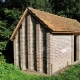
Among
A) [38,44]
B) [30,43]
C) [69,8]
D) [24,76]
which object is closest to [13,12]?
[30,43]

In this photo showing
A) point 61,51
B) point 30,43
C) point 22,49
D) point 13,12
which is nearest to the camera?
point 30,43

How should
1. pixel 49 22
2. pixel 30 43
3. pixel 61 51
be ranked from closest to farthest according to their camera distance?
pixel 30 43 < pixel 49 22 < pixel 61 51

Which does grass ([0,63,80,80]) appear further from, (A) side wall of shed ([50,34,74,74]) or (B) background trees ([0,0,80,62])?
(B) background trees ([0,0,80,62])

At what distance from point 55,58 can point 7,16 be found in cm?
969

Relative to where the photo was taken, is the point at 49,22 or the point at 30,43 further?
the point at 49,22

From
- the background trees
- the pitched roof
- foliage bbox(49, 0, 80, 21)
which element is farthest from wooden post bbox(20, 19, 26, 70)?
foliage bbox(49, 0, 80, 21)

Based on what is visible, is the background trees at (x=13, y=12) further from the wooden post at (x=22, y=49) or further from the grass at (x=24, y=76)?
the grass at (x=24, y=76)

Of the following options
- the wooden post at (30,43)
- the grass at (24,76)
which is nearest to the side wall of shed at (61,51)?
the grass at (24,76)

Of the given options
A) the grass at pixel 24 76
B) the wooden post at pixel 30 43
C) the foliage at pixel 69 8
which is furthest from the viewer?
the foliage at pixel 69 8

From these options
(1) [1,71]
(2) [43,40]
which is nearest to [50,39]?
(2) [43,40]

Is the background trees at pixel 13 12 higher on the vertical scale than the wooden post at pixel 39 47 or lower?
higher

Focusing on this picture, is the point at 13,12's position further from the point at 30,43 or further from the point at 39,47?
the point at 39,47

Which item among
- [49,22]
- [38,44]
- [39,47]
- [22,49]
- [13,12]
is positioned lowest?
[22,49]

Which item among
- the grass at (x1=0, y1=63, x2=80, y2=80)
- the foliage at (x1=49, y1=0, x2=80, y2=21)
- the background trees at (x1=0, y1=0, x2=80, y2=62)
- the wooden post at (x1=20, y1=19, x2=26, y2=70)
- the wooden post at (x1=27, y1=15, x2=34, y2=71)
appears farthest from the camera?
the foliage at (x1=49, y1=0, x2=80, y2=21)
